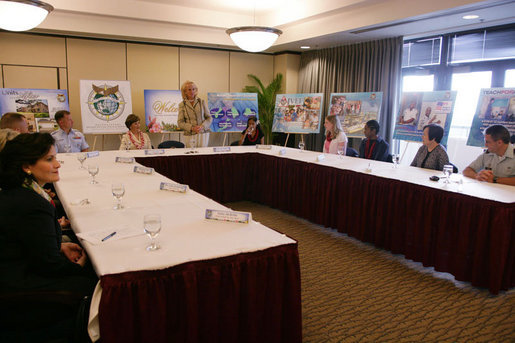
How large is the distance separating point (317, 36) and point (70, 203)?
208 inches

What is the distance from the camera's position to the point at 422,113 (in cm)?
563

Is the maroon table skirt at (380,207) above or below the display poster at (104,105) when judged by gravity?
below

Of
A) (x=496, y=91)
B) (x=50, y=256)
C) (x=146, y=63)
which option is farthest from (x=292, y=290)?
(x=146, y=63)

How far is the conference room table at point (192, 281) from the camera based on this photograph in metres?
1.46

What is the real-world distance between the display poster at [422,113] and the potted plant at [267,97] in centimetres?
317

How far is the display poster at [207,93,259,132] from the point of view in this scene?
24.0 ft

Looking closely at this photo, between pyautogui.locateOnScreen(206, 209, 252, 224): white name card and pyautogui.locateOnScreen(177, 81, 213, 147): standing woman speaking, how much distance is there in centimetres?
339

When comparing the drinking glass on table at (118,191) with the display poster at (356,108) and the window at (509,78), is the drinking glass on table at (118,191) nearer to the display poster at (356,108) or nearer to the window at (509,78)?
the display poster at (356,108)

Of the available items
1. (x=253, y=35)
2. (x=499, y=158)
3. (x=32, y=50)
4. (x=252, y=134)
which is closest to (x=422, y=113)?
(x=499, y=158)

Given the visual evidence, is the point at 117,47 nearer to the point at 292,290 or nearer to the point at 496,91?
the point at 496,91

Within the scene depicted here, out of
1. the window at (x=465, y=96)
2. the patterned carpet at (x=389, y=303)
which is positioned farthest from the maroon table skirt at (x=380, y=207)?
the window at (x=465, y=96)

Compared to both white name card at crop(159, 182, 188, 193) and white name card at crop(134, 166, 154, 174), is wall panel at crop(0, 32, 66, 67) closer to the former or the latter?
white name card at crop(134, 166, 154, 174)

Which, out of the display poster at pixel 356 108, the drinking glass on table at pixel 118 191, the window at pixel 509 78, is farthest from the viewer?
the display poster at pixel 356 108

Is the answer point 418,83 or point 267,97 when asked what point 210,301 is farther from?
point 267,97
